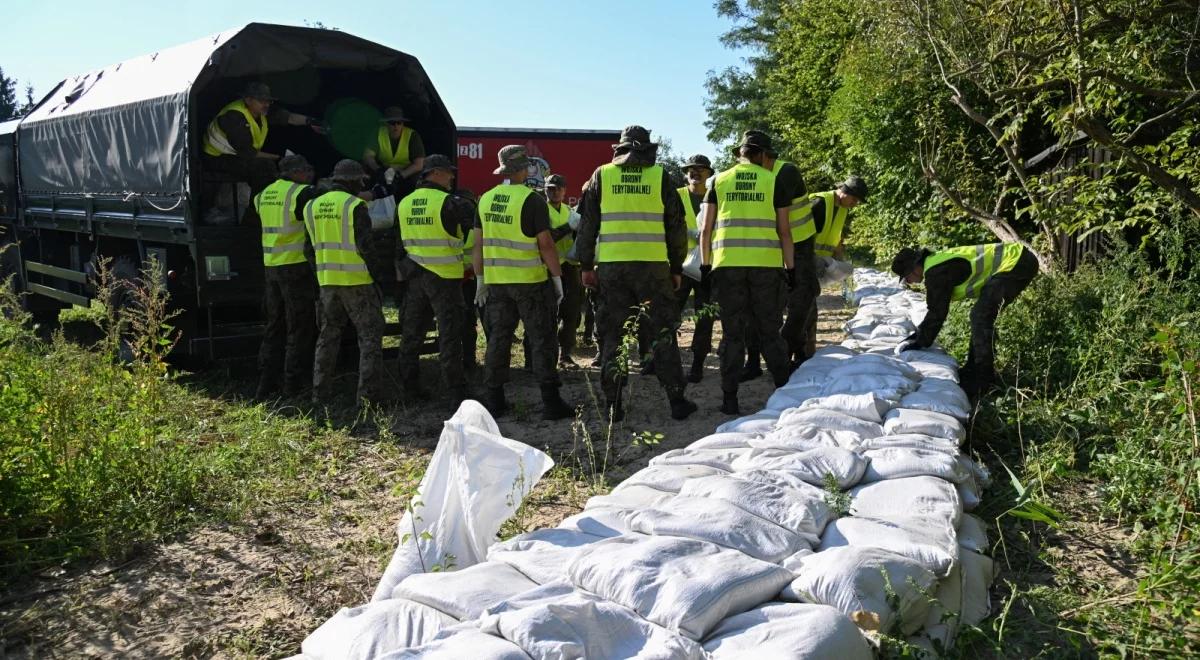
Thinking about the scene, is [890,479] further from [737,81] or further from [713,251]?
[737,81]

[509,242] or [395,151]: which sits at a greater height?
[395,151]

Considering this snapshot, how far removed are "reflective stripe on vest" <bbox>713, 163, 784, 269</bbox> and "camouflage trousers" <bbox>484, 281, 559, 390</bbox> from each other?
3.73ft

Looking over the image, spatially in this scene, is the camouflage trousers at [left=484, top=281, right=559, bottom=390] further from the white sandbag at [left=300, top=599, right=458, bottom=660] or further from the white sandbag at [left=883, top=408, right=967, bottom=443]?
the white sandbag at [left=300, top=599, right=458, bottom=660]

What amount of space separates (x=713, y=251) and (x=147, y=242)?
14.3ft

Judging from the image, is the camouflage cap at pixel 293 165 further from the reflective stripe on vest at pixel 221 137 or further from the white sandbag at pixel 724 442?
the white sandbag at pixel 724 442

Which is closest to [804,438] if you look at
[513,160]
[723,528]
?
[723,528]

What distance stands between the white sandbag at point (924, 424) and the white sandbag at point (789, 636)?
188 cm

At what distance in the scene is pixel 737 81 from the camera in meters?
34.0

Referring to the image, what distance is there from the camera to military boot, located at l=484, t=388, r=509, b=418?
20.4 feet

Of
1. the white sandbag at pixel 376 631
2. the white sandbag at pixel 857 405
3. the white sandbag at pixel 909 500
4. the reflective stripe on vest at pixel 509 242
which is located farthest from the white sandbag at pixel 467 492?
the reflective stripe on vest at pixel 509 242

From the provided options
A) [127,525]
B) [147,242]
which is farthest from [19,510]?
[147,242]

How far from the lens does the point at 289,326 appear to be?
6.90m

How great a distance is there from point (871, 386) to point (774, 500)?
1.81 metres

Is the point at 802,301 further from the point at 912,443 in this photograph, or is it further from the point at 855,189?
the point at 912,443
